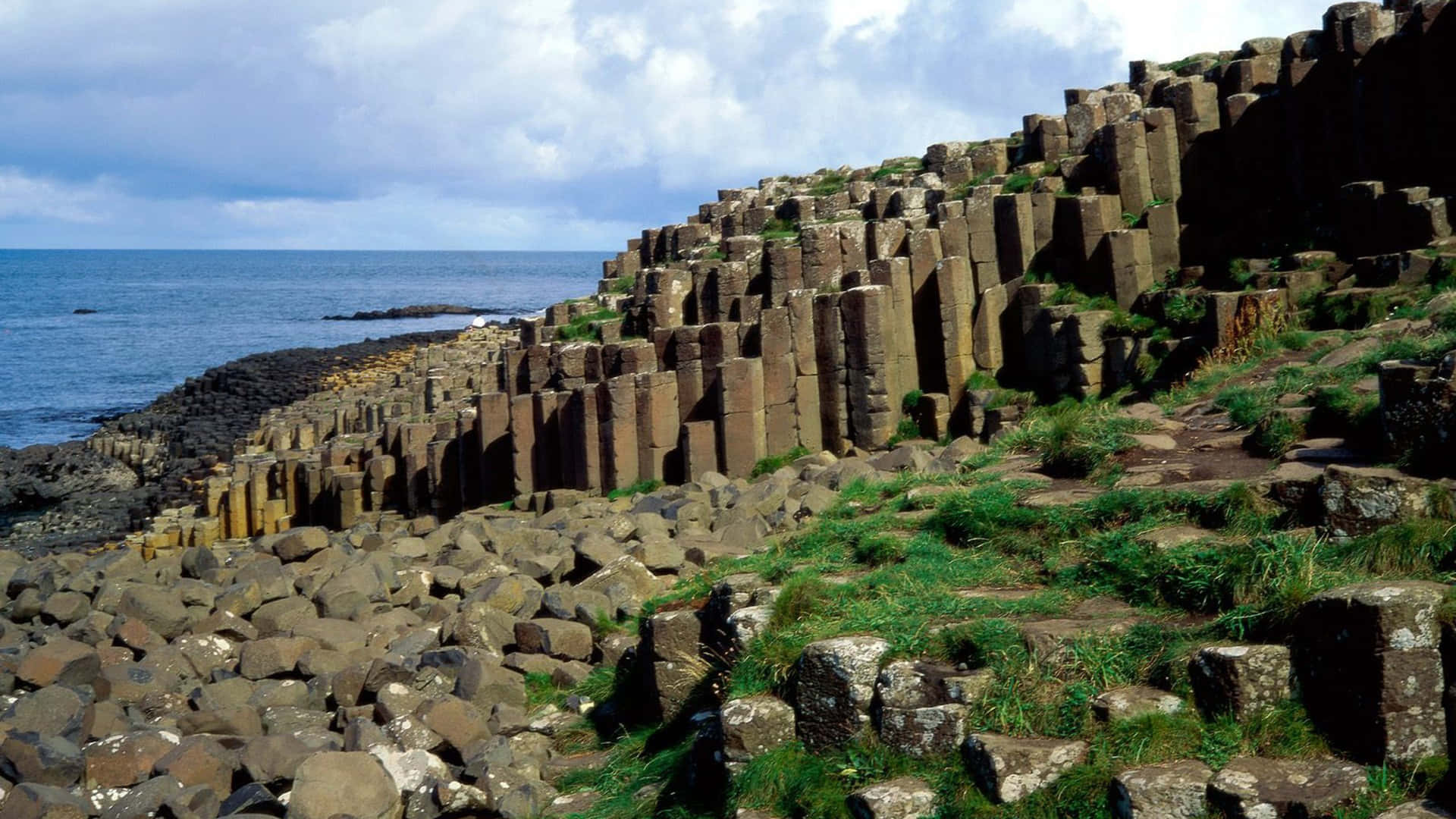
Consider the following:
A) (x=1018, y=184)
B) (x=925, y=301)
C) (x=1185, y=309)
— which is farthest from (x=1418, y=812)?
(x=1018, y=184)

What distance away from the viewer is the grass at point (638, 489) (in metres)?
22.8

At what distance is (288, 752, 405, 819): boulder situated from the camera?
33.6ft

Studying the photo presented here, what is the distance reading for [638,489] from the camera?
2298 centimetres

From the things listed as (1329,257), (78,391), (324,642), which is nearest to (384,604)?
(324,642)

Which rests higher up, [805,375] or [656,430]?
[805,375]

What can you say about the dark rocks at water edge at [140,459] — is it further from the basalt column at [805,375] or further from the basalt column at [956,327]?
the basalt column at [956,327]

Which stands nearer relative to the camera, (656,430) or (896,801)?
(896,801)

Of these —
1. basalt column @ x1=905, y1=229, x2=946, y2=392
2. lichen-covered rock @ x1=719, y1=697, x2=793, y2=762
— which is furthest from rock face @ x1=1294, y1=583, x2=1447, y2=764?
basalt column @ x1=905, y1=229, x2=946, y2=392

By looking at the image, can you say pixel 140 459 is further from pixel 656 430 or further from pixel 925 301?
pixel 925 301

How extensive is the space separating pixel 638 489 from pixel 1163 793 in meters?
15.9

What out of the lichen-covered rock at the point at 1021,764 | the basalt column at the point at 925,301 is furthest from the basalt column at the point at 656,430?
the lichen-covered rock at the point at 1021,764

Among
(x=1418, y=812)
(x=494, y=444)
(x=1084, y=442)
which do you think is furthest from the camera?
(x=494, y=444)

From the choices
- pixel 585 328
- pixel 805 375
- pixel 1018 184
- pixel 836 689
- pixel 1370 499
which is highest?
pixel 1018 184

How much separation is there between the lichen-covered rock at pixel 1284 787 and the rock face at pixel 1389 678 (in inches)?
8.0
